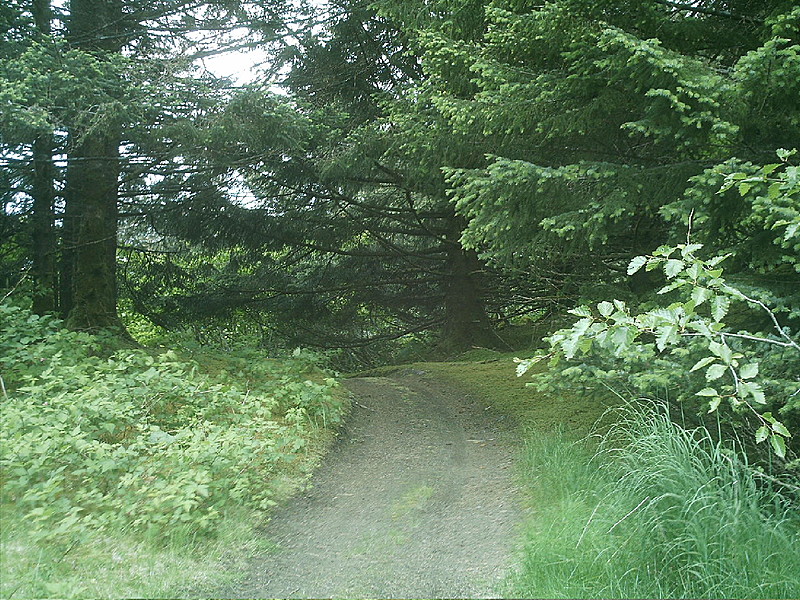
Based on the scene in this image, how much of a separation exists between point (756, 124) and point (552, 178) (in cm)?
142

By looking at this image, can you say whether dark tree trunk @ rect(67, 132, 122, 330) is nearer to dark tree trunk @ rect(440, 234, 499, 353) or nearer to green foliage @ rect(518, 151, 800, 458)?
dark tree trunk @ rect(440, 234, 499, 353)

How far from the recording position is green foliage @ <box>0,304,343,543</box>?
4156mm

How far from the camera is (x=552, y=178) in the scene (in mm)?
4961

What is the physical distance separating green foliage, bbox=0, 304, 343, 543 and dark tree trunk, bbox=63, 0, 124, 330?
5.69ft

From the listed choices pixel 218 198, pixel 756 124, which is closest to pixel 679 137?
pixel 756 124

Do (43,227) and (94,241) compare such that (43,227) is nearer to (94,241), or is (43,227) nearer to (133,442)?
(94,241)

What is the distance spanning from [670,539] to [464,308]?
887 cm

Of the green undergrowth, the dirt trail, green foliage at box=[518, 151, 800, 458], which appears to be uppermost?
green foliage at box=[518, 151, 800, 458]

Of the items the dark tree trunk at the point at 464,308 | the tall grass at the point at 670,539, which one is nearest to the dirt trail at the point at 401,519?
the tall grass at the point at 670,539

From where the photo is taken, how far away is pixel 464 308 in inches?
488

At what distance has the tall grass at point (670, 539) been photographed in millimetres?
3373

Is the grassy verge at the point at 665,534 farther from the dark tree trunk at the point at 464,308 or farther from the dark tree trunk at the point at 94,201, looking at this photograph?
the dark tree trunk at the point at 464,308

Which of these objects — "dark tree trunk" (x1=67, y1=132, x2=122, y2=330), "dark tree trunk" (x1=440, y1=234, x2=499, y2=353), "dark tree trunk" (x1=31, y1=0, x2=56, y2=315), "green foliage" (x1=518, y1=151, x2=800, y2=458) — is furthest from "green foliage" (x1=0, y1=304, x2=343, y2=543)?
"dark tree trunk" (x1=440, y1=234, x2=499, y2=353)

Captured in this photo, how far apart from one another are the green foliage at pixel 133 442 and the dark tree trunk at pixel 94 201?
173 cm
